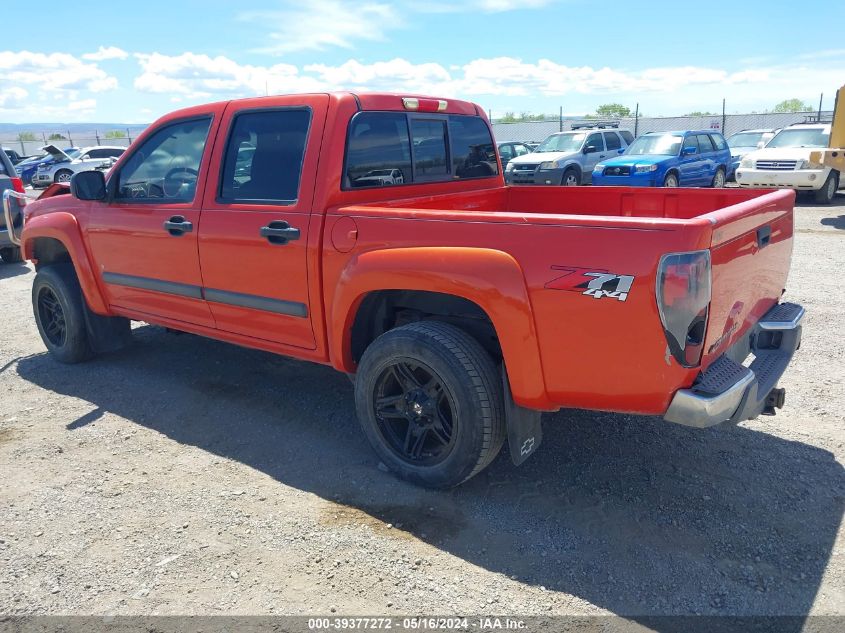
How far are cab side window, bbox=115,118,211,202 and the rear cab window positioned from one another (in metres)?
1.13

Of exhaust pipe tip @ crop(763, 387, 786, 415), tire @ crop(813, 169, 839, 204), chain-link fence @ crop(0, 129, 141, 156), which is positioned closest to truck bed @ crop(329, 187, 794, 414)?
exhaust pipe tip @ crop(763, 387, 786, 415)

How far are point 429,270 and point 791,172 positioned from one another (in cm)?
1364

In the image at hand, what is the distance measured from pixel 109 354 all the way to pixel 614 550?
4645mm

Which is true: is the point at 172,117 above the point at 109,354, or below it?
above

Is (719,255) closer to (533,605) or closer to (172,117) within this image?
(533,605)

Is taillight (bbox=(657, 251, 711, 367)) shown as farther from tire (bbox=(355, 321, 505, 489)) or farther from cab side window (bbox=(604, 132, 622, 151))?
cab side window (bbox=(604, 132, 622, 151))

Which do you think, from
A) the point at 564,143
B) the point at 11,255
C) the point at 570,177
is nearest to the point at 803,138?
the point at 570,177

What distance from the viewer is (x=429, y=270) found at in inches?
124

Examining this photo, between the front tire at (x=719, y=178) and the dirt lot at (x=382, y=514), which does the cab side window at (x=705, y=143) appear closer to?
the front tire at (x=719, y=178)

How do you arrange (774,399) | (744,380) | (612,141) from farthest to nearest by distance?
(612,141) → (774,399) → (744,380)

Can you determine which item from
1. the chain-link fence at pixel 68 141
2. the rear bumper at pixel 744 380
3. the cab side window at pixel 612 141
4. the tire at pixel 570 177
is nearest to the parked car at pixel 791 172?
the tire at pixel 570 177

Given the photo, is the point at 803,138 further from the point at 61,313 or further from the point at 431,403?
the point at 61,313

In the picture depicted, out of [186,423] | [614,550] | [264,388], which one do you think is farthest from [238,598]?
[264,388]

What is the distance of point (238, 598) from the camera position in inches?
108
